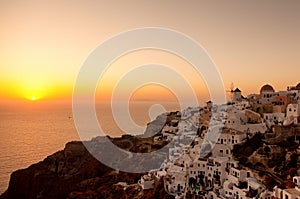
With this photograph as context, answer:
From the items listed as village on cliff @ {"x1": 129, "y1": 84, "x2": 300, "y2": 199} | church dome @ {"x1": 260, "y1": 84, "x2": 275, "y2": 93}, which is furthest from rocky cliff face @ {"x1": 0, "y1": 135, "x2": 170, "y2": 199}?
church dome @ {"x1": 260, "y1": 84, "x2": 275, "y2": 93}

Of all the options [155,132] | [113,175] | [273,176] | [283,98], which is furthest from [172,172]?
[155,132]

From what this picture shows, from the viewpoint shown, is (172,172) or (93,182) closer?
(172,172)

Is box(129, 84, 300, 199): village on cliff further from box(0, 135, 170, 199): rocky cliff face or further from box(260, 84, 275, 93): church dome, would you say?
box(260, 84, 275, 93): church dome

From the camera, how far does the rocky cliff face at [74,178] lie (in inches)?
1338

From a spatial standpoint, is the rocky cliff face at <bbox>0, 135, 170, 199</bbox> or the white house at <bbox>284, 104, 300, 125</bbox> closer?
the white house at <bbox>284, 104, 300, 125</bbox>

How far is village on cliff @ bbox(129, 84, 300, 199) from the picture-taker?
2442cm

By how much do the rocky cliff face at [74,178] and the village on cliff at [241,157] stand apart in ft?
13.0

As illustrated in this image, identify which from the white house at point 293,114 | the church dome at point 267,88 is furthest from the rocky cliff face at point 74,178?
the church dome at point 267,88

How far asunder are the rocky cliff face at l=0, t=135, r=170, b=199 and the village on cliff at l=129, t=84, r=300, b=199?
3958 millimetres

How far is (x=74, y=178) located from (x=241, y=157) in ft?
65.2

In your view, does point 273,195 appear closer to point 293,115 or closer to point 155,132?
point 293,115

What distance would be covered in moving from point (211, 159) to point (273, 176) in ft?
16.8

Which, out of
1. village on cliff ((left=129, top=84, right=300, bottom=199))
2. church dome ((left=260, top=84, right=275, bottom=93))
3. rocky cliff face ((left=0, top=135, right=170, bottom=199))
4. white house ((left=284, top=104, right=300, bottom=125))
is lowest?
rocky cliff face ((left=0, top=135, right=170, bottom=199))

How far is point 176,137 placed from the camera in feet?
132
